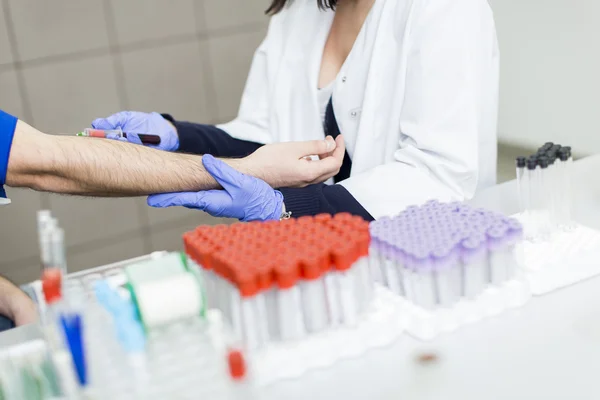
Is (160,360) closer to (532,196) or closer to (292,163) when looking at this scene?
(532,196)

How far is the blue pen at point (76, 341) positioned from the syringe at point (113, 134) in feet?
3.04

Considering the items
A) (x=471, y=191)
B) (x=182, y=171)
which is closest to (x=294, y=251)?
(x=182, y=171)

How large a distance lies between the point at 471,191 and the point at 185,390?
3.04ft

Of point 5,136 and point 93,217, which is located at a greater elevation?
point 5,136

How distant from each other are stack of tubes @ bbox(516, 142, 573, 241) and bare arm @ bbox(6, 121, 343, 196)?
1.69 ft

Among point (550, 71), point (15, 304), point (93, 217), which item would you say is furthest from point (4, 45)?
point (550, 71)

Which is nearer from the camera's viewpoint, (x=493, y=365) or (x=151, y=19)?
(x=493, y=365)

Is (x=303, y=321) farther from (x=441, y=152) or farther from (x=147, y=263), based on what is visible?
(x=441, y=152)

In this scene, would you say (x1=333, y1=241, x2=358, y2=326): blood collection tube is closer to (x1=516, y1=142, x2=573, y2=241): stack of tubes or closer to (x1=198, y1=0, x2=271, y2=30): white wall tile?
(x1=516, y1=142, x2=573, y2=241): stack of tubes

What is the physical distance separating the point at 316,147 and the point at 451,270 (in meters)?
0.66

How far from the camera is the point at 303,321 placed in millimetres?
918

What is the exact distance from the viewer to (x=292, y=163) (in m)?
1.56

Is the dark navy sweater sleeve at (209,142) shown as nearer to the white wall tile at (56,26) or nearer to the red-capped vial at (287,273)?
the white wall tile at (56,26)

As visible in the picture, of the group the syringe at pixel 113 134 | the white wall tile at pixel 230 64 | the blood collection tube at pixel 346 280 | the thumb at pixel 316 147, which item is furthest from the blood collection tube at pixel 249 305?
the white wall tile at pixel 230 64
